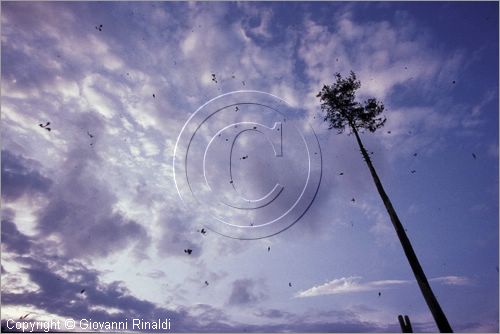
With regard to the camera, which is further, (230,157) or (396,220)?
(230,157)

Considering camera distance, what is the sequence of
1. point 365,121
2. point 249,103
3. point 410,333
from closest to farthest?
1. point 410,333
2. point 249,103
3. point 365,121

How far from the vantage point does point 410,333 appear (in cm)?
1344

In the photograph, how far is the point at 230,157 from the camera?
19.3 m

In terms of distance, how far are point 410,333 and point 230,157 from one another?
44.3ft

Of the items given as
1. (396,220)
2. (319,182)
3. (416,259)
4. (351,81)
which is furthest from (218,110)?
(416,259)

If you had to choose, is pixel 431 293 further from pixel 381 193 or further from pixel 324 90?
pixel 324 90

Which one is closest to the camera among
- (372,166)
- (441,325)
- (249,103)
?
(441,325)

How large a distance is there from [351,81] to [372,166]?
7.11 meters

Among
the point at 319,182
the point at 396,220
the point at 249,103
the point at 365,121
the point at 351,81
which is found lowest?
the point at 396,220

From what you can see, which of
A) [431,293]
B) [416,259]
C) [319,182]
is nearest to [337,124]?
[319,182]

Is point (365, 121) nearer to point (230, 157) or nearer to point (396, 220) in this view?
point (396, 220)

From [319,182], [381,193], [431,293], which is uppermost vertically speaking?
[319,182]

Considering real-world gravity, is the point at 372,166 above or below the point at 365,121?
below

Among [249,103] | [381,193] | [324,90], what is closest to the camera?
[381,193]
